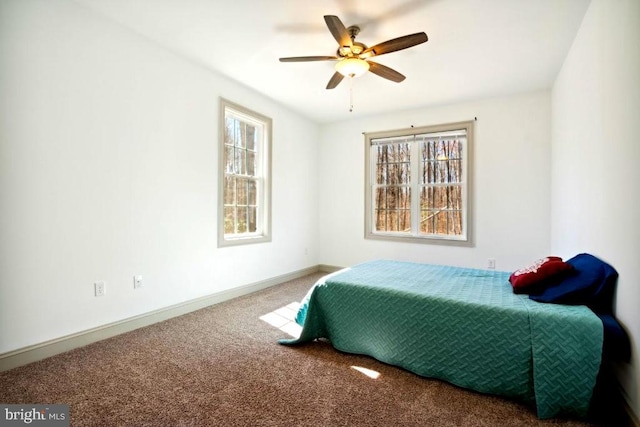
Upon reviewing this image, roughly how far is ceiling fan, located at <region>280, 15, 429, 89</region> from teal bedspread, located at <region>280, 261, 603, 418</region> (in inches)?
73.9

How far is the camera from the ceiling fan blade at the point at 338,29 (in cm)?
215

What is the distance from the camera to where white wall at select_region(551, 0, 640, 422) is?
1.60m

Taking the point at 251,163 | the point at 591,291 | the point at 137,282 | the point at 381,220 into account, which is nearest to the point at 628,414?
the point at 591,291

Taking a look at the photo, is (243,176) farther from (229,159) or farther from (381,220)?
(381,220)

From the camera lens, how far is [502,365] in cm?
179

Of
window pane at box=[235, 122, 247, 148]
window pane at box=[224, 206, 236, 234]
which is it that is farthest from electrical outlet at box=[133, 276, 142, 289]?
window pane at box=[235, 122, 247, 148]

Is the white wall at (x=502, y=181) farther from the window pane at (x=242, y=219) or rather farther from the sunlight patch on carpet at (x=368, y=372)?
the sunlight patch on carpet at (x=368, y=372)

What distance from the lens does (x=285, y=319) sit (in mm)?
3152

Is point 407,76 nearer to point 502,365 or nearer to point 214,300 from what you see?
point 502,365

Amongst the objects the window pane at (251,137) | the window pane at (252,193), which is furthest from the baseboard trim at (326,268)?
the window pane at (251,137)

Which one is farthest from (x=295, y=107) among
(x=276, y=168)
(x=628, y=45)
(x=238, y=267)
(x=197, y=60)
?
(x=628, y=45)

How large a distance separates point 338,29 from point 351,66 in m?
0.53

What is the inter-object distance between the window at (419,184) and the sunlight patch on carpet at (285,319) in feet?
7.22

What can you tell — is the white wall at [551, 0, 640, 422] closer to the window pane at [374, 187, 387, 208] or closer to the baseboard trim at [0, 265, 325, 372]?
the window pane at [374, 187, 387, 208]
